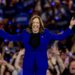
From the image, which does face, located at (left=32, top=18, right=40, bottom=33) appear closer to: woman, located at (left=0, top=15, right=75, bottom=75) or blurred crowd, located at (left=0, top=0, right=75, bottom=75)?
woman, located at (left=0, top=15, right=75, bottom=75)

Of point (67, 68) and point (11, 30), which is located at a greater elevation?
point (11, 30)

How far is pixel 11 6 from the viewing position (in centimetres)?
882

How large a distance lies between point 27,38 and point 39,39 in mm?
136

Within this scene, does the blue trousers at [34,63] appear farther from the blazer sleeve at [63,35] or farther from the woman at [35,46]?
the blazer sleeve at [63,35]

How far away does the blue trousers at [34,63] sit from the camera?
542 cm

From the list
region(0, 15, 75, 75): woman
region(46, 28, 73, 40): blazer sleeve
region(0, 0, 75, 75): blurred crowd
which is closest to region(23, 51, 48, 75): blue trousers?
region(0, 15, 75, 75): woman

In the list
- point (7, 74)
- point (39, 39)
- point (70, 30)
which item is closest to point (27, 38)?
point (39, 39)

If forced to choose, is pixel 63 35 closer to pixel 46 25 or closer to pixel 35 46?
pixel 35 46

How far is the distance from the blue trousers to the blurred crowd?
0.79 metres

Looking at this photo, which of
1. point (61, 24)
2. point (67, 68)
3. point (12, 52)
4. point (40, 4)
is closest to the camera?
point (67, 68)

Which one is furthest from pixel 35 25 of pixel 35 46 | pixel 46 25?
pixel 46 25

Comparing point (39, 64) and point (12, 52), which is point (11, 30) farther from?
point (39, 64)

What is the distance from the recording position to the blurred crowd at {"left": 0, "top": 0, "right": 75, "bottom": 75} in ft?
21.6

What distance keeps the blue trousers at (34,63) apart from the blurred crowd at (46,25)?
0.79 m
